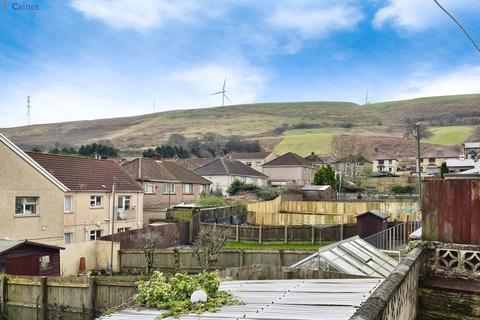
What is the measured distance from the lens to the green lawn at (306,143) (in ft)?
441

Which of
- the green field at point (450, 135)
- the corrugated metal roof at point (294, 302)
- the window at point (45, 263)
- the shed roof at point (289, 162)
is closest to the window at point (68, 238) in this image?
the window at point (45, 263)

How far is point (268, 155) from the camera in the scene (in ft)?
322

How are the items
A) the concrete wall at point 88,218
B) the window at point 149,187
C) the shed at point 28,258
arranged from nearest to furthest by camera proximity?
1. the shed at point 28,258
2. the concrete wall at point 88,218
3. the window at point 149,187

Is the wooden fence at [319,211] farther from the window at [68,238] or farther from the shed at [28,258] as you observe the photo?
the shed at [28,258]

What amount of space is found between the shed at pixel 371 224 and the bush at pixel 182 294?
22990mm

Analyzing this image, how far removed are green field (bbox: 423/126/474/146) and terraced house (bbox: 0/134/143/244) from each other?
116 m

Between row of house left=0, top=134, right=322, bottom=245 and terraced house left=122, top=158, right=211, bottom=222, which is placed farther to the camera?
terraced house left=122, top=158, right=211, bottom=222

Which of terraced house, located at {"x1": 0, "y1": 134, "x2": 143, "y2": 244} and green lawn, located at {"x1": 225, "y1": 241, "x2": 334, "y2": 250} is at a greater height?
terraced house, located at {"x1": 0, "y1": 134, "x2": 143, "y2": 244}

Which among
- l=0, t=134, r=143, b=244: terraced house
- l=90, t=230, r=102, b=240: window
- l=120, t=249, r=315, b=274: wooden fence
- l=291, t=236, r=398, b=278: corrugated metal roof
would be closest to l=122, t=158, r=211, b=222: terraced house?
l=0, t=134, r=143, b=244: terraced house

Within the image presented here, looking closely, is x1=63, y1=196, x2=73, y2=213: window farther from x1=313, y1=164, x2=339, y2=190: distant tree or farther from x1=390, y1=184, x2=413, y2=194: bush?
x1=390, y1=184, x2=413, y2=194: bush

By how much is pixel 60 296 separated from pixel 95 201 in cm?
1661

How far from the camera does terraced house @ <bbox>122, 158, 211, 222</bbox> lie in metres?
44.2

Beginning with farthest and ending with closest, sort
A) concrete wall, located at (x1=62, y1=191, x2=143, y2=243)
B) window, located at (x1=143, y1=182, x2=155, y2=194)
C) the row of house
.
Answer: window, located at (x1=143, y1=182, x2=155, y2=194), concrete wall, located at (x1=62, y1=191, x2=143, y2=243), the row of house

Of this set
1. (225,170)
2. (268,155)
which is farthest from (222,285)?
(268,155)
